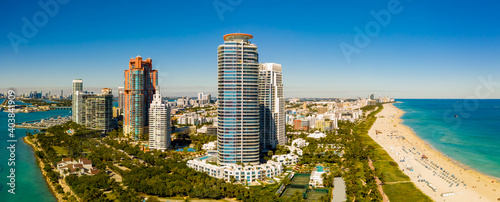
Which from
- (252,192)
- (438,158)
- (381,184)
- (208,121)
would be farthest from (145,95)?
(438,158)

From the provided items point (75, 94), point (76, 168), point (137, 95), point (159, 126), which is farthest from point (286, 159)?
point (75, 94)

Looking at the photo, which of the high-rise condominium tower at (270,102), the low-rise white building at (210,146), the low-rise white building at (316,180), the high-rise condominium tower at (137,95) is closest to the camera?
the low-rise white building at (316,180)

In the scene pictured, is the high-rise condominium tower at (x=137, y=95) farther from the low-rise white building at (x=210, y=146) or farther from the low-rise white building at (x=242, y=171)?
the low-rise white building at (x=242, y=171)

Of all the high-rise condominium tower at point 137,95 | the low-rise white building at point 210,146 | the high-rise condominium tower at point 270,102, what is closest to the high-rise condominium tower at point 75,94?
the high-rise condominium tower at point 137,95

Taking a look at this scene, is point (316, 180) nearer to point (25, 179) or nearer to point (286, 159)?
point (286, 159)

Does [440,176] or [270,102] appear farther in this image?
[270,102]

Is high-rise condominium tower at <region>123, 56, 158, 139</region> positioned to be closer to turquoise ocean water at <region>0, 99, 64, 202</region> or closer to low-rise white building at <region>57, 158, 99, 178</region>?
turquoise ocean water at <region>0, 99, 64, 202</region>
